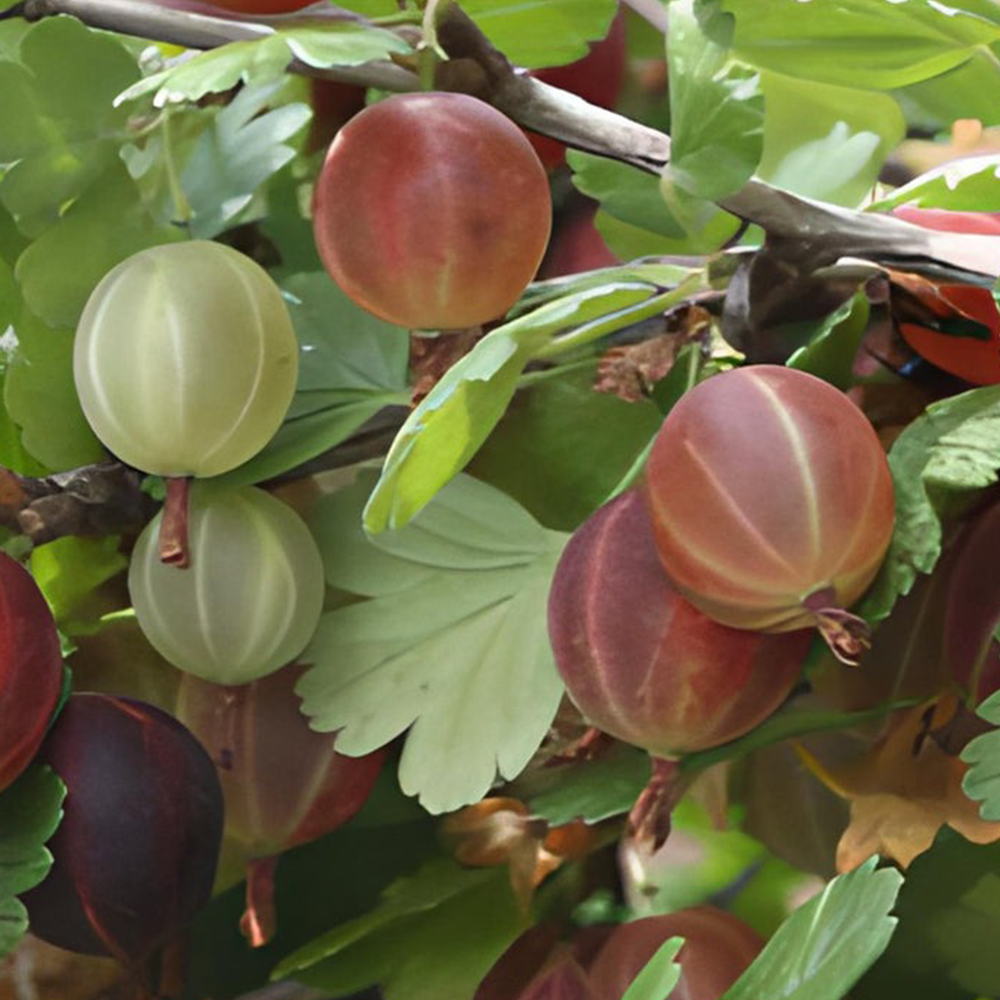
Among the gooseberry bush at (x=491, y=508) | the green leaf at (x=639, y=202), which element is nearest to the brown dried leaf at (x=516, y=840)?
the gooseberry bush at (x=491, y=508)

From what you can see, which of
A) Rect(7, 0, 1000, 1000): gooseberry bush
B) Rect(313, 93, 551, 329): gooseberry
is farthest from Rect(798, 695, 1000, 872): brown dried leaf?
Rect(313, 93, 551, 329): gooseberry

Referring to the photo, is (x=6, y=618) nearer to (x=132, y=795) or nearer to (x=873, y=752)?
(x=132, y=795)

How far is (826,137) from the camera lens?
284 millimetres

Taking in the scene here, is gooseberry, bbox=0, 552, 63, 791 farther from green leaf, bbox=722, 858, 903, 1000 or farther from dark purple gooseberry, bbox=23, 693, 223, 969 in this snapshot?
green leaf, bbox=722, 858, 903, 1000

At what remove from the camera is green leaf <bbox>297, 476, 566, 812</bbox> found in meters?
0.24

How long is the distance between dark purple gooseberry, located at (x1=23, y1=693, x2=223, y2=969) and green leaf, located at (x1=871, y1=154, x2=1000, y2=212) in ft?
0.51

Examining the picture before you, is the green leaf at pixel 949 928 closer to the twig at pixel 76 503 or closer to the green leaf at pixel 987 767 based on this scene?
the green leaf at pixel 987 767

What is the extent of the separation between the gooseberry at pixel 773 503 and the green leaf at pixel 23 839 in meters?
Result: 0.11

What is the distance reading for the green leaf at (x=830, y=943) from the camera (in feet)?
0.62

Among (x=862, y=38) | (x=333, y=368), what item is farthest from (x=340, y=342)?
(x=862, y=38)

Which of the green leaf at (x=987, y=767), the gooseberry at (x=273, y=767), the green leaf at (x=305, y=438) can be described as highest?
the green leaf at (x=305, y=438)

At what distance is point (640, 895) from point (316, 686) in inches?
2.8

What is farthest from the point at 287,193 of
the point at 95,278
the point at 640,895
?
the point at 640,895

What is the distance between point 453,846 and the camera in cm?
27
